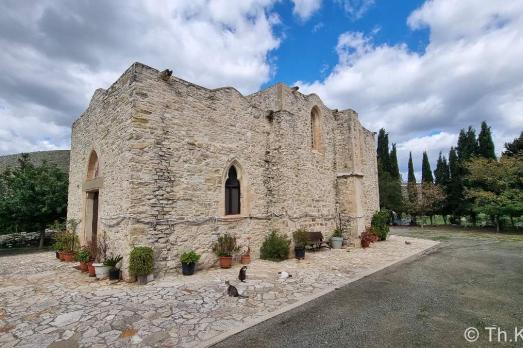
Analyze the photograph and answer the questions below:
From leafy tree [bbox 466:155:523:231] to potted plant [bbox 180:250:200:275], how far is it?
22.7 m

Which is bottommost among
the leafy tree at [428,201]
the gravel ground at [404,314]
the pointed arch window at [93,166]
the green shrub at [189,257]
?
the gravel ground at [404,314]

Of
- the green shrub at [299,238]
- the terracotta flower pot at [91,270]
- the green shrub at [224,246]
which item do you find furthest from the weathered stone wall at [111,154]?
the green shrub at [299,238]

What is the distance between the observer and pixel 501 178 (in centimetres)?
2173

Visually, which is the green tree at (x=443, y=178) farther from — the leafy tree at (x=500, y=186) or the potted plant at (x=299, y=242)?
the potted plant at (x=299, y=242)

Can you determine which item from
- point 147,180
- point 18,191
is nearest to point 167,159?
point 147,180

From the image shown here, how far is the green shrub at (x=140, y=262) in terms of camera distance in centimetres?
675

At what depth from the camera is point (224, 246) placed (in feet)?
28.9

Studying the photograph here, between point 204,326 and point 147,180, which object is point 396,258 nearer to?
point 204,326

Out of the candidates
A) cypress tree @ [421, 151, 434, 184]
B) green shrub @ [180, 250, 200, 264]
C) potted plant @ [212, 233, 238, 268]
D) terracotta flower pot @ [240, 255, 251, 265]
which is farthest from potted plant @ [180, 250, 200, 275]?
cypress tree @ [421, 151, 434, 184]

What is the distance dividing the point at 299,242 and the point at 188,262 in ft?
15.2

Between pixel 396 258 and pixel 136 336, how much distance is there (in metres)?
9.55

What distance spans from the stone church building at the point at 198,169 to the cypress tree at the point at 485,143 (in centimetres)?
2098

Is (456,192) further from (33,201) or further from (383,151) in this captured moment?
(33,201)

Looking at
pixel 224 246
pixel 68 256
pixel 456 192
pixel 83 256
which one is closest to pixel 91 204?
pixel 68 256
